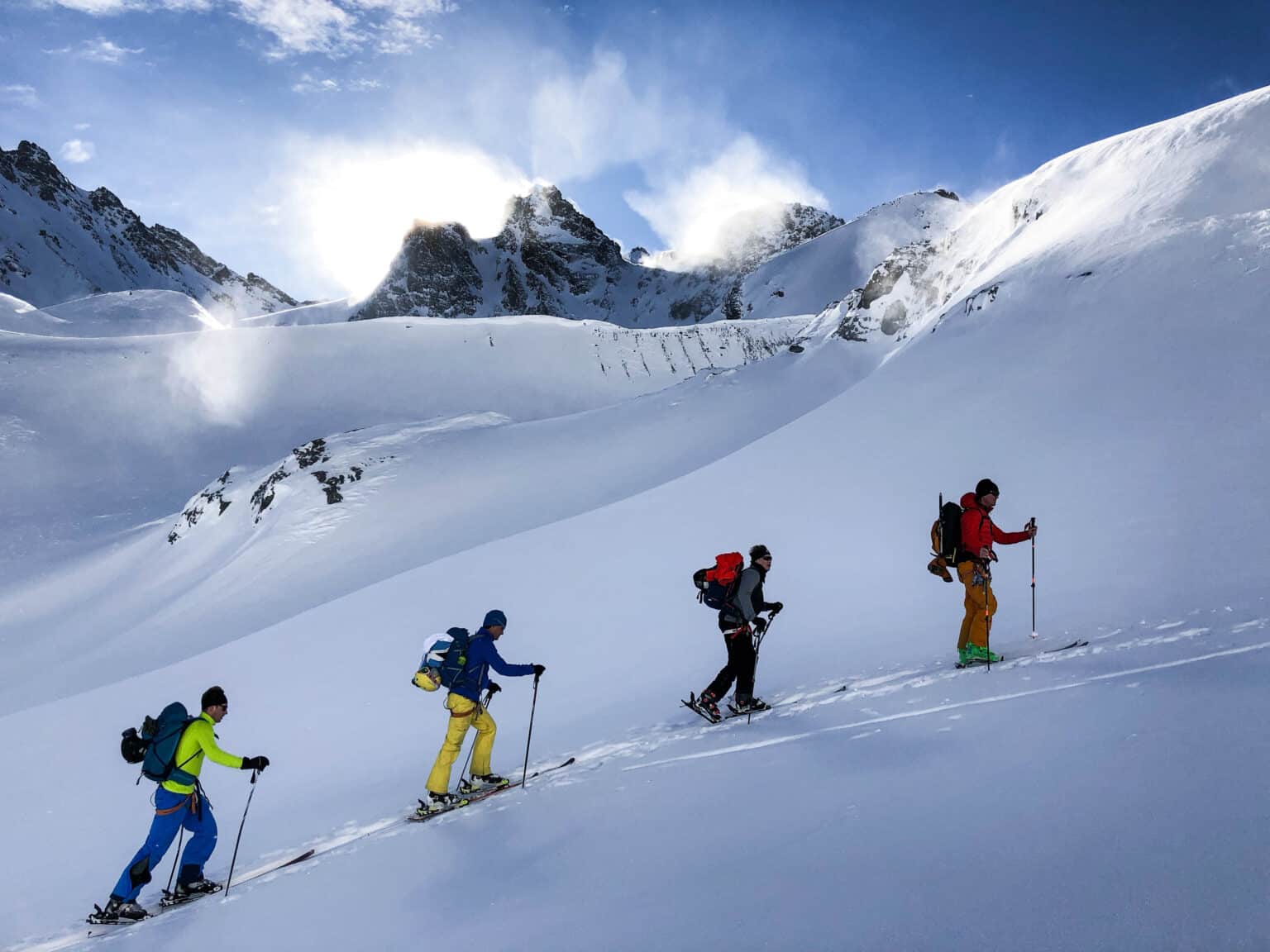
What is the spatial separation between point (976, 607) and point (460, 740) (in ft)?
16.5

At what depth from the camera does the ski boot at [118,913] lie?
5.83 metres

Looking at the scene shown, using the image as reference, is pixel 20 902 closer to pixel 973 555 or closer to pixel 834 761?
pixel 834 761

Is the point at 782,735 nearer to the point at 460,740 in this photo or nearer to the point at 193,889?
the point at 460,740

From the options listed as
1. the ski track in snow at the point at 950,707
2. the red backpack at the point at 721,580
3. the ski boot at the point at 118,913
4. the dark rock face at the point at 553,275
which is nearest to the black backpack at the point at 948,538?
the red backpack at the point at 721,580

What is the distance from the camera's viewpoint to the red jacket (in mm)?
7395

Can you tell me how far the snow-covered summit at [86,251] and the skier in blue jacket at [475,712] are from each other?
151 metres

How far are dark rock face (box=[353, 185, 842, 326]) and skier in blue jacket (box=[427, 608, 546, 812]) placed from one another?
142 meters

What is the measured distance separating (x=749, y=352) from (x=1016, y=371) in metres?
40.2

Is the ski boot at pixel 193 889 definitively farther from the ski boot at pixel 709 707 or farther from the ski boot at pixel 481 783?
the ski boot at pixel 709 707

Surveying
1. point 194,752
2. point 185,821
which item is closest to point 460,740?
point 194,752

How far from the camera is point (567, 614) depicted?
12539mm

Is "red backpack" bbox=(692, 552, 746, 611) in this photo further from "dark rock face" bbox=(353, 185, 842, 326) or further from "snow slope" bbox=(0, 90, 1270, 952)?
"dark rock face" bbox=(353, 185, 842, 326)

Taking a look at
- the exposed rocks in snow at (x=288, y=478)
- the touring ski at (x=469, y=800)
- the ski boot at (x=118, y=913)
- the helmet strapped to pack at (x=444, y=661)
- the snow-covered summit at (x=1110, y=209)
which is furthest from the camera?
the exposed rocks in snow at (x=288, y=478)

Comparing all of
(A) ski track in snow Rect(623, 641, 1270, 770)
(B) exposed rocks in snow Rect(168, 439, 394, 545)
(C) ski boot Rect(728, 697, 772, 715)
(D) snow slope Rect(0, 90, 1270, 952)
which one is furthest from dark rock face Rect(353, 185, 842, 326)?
(A) ski track in snow Rect(623, 641, 1270, 770)
